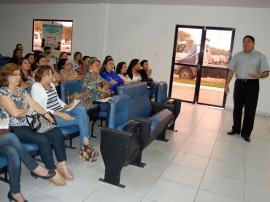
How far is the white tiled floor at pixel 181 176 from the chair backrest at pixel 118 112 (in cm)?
60

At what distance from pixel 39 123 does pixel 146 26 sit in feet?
19.6

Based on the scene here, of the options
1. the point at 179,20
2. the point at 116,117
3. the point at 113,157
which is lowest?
the point at 113,157

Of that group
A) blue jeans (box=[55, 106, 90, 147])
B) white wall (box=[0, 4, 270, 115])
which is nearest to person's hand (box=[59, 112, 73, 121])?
blue jeans (box=[55, 106, 90, 147])

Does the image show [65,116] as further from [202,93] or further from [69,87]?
[202,93]

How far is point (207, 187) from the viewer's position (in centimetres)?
300

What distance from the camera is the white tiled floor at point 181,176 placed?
2.66 meters

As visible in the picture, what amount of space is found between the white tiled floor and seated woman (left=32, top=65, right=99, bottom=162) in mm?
219

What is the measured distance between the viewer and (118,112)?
294 centimetres

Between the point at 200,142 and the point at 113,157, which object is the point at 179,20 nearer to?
the point at 200,142

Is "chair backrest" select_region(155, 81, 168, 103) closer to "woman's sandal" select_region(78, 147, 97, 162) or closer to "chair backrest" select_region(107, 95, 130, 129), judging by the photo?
"chair backrest" select_region(107, 95, 130, 129)

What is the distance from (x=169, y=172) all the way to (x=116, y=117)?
96 cm

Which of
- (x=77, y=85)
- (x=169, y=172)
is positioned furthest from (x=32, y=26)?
(x=169, y=172)

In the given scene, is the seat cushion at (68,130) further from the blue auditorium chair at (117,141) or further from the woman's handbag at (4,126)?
the woman's handbag at (4,126)

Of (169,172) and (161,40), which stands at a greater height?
(161,40)
